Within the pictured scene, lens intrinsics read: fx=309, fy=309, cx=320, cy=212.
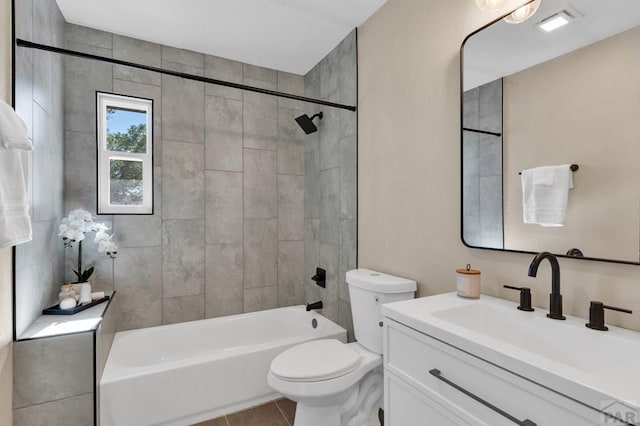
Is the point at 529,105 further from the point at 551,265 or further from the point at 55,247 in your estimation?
the point at 55,247

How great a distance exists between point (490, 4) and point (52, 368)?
2.65 m

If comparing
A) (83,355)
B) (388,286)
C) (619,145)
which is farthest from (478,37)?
(83,355)

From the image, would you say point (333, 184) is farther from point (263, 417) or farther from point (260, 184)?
point (263, 417)

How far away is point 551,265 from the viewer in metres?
1.08

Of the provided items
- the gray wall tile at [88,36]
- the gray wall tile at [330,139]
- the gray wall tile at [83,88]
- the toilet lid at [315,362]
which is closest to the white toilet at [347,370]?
the toilet lid at [315,362]

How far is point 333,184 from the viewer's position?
260 centimetres

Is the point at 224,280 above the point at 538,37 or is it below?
below

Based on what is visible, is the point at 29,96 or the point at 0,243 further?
the point at 29,96

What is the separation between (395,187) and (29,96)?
2064mm

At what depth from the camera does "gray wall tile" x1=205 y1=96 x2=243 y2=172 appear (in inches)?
106

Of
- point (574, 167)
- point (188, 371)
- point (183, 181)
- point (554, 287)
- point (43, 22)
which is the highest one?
point (43, 22)

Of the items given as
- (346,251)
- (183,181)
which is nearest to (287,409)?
(346,251)

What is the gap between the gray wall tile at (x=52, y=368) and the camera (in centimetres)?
150

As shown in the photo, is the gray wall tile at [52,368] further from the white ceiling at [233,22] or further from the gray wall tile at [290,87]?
the gray wall tile at [290,87]
